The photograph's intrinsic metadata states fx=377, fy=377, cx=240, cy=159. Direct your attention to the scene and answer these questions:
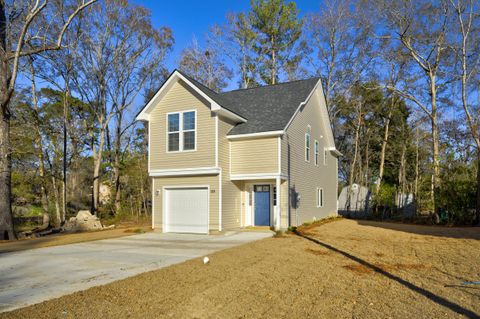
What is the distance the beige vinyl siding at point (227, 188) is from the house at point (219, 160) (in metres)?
0.04

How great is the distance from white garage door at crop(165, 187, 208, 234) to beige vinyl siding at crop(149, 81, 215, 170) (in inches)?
47.6

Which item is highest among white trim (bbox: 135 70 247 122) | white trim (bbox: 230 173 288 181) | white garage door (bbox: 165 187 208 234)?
white trim (bbox: 135 70 247 122)

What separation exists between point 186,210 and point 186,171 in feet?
5.80

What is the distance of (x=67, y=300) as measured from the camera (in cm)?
589

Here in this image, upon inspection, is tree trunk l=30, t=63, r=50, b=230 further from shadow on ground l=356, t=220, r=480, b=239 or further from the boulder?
shadow on ground l=356, t=220, r=480, b=239

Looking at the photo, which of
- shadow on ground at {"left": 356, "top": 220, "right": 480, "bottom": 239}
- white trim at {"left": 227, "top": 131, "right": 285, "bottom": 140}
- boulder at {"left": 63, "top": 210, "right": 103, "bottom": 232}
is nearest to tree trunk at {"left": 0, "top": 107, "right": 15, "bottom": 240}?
boulder at {"left": 63, "top": 210, "right": 103, "bottom": 232}

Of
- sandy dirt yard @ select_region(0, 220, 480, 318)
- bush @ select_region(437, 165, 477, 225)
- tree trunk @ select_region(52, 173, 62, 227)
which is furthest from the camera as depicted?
tree trunk @ select_region(52, 173, 62, 227)

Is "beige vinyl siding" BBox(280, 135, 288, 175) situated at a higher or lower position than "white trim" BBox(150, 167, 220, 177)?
higher

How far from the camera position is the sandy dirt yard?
5273 millimetres

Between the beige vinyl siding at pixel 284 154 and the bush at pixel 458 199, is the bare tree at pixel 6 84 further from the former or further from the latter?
the bush at pixel 458 199

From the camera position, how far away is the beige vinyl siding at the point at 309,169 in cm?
1773

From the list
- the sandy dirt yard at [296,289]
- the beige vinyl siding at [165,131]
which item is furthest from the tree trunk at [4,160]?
the sandy dirt yard at [296,289]

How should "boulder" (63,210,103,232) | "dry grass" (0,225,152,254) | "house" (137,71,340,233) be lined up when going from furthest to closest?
"boulder" (63,210,103,232), "house" (137,71,340,233), "dry grass" (0,225,152,254)

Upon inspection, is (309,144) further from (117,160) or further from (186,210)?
(117,160)
